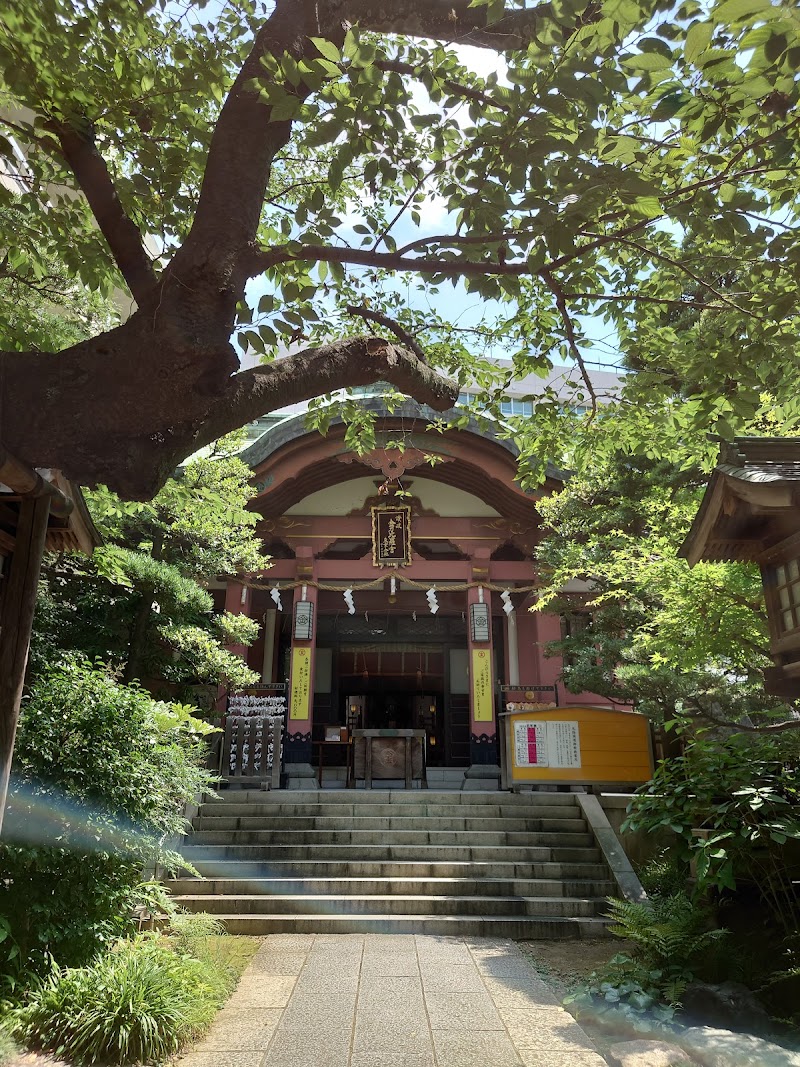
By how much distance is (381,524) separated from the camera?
15484 millimetres

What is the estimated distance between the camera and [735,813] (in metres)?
5.21

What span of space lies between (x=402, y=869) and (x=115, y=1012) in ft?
15.0

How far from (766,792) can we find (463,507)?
37.3 feet

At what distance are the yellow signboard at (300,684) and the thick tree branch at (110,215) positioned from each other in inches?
453

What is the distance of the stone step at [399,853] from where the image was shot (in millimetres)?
8422

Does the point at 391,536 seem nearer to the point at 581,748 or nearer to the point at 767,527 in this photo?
the point at 581,748

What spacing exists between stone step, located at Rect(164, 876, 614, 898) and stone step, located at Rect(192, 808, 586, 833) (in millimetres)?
1410

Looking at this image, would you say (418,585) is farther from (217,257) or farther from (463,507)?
(217,257)

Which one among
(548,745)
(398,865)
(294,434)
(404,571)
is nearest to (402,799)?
(398,865)

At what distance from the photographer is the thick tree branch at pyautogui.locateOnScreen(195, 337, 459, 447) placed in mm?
3330

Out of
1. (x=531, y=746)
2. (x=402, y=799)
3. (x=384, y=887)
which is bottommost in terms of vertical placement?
(x=384, y=887)

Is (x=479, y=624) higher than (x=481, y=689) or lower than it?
higher

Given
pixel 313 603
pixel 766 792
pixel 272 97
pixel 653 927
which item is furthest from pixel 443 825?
pixel 272 97

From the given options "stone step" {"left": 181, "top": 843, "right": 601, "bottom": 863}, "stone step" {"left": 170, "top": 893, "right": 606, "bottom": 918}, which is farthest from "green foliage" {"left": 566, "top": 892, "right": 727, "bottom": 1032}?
"stone step" {"left": 181, "top": 843, "right": 601, "bottom": 863}
